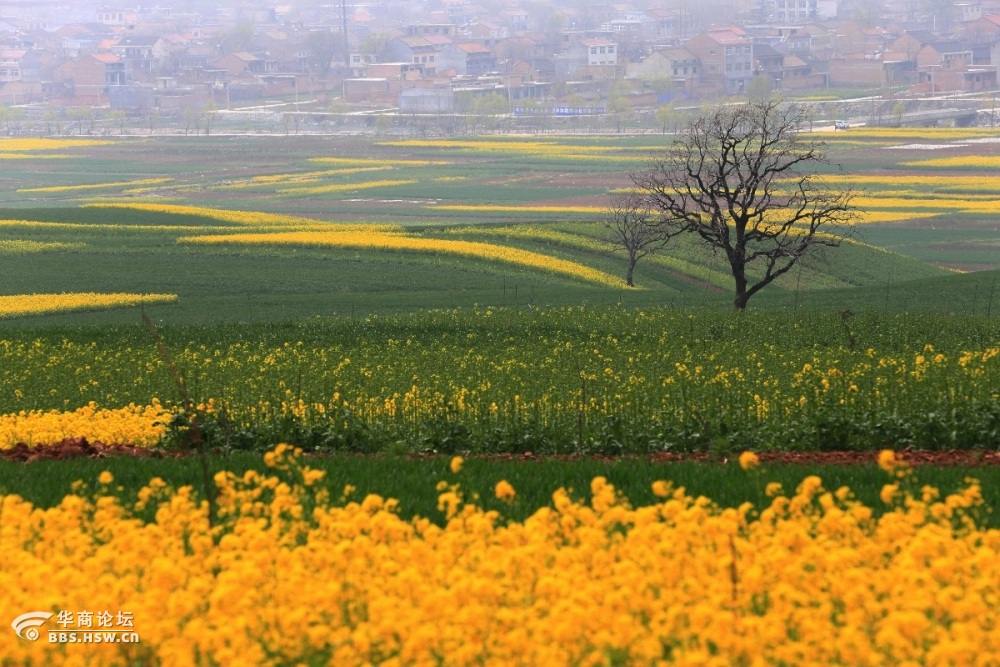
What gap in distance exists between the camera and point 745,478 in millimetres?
13836

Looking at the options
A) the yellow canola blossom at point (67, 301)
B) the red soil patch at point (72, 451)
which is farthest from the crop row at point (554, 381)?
the yellow canola blossom at point (67, 301)

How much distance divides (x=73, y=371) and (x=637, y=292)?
1230 inches

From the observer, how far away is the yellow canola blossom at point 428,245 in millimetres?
64188

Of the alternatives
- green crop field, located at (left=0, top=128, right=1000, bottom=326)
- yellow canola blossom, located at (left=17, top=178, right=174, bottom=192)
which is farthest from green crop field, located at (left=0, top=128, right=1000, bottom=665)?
yellow canola blossom, located at (left=17, top=178, right=174, bottom=192)

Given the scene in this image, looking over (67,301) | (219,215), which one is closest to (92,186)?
(219,215)

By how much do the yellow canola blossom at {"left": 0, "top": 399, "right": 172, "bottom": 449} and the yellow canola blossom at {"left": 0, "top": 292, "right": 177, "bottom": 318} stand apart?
28.5 metres

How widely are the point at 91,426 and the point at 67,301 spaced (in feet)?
107

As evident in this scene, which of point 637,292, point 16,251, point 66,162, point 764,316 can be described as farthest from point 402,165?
point 764,316

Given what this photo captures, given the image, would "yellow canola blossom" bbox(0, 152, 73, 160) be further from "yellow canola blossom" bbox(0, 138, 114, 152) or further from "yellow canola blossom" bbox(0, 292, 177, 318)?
"yellow canola blossom" bbox(0, 292, 177, 318)

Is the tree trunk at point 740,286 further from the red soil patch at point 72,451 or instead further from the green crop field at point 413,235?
the red soil patch at point 72,451

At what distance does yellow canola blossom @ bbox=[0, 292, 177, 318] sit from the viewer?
160 feet

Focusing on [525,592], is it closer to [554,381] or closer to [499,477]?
[499,477]

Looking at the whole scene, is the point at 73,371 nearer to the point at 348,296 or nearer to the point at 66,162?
the point at 348,296

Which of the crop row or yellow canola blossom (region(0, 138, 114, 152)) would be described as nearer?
the crop row
